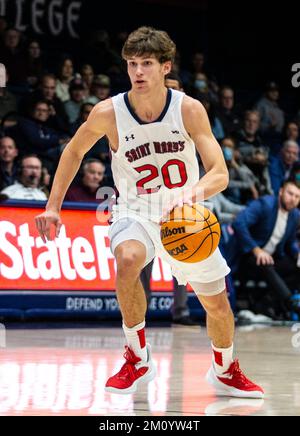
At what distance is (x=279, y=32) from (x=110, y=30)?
3.36 meters

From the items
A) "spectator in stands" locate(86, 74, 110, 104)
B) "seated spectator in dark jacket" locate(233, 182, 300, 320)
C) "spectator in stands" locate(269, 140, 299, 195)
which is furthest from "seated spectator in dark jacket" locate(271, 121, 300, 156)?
"seated spectator in dark jacket" locate(233, 182, 300, 320)

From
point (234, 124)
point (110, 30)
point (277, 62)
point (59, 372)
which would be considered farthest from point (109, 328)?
point (277, 62)

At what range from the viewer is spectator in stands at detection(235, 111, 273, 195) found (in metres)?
14.9

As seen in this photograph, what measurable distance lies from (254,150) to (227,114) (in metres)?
0.99

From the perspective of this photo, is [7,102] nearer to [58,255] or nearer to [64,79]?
[64,79]

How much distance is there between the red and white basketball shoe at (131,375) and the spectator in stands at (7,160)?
6163 mm

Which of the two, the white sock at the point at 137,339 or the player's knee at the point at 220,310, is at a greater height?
the player's knee at the point at 220,310

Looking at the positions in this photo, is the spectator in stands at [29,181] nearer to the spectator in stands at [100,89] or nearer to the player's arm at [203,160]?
the spectator in stands at [100,89]

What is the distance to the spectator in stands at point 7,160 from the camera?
38.8 feet

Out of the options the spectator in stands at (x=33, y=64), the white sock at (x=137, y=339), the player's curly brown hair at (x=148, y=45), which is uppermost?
the spectator in stands at (x=33, y=64)

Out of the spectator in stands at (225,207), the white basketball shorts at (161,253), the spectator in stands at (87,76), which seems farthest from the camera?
the spectator in stands at (87,76)

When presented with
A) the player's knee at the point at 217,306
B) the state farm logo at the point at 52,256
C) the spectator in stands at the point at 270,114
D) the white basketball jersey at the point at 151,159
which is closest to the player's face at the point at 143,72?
the white basketball jersey at the point at 151,159

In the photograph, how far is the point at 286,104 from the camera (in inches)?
744

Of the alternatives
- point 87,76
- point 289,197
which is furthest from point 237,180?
point 87,76
